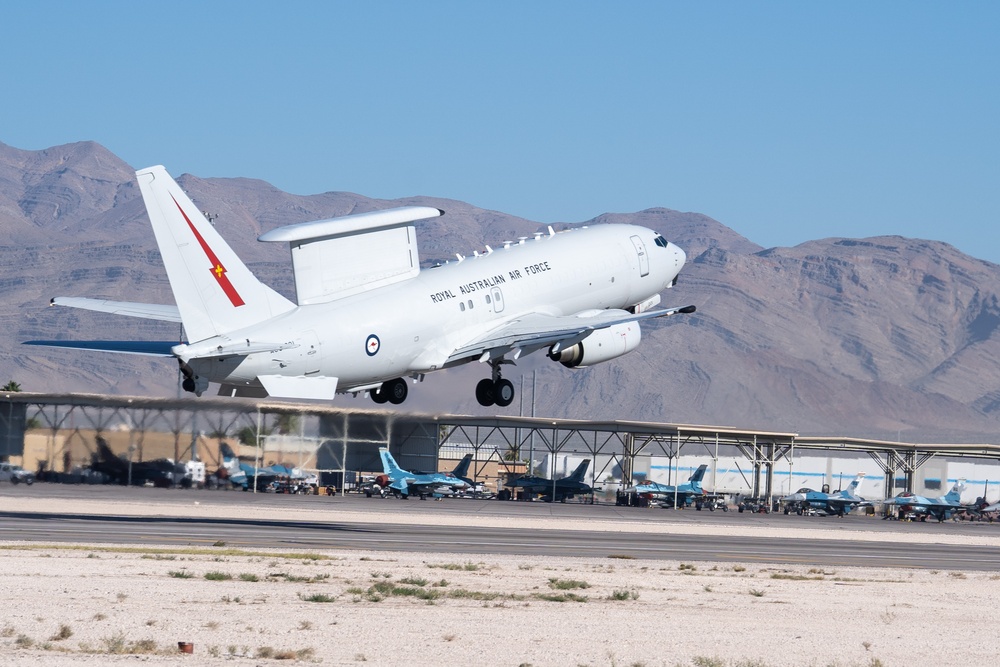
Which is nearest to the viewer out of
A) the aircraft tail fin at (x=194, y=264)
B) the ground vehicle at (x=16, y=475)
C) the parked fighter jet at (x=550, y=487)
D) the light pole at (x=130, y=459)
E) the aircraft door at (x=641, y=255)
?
the aircraft tail fin at (x=194, y=264)

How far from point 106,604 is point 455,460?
123 m

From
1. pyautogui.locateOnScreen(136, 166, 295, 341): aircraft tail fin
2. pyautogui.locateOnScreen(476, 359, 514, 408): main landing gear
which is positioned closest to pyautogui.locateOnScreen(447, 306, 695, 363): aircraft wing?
pyautogui.locateOnScreen(476, 359, 514, 408): main landing gear

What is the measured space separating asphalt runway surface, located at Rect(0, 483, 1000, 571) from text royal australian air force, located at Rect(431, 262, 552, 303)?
879 centimetres

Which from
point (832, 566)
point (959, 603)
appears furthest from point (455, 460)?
point (959, 603)

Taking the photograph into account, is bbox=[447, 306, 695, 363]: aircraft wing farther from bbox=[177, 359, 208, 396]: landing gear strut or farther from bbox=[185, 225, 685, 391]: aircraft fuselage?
bbox=[177, 359, 208, 396]: landing gear strut

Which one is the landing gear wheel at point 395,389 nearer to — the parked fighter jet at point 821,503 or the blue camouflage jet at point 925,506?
the parked fighter jet at point 821,503

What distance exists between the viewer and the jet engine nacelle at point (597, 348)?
54562mm

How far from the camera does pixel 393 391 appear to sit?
52.9m

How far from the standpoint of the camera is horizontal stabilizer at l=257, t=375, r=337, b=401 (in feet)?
146

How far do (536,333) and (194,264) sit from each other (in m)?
14.0

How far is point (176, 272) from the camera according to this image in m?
43.0

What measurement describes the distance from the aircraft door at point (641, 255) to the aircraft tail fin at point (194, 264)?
20.2m

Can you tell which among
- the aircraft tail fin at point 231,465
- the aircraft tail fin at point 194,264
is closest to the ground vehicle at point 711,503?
the aircraft tail fin at point 231,465

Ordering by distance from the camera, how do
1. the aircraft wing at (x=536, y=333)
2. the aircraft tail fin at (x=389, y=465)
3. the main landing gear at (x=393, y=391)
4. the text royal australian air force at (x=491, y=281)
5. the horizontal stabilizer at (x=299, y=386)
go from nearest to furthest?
the horizontal stabilizer at (x=299, y=386)
the text royal australian air force at (x=491, y=281)
the aircraft wing at (x=536, y=333)
the main landing gear at (x=393, y=391)
the aircraft tail fin at (x=389, y=465)
